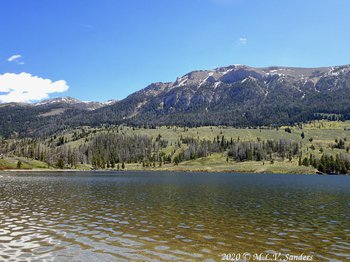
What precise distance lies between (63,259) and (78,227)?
1153cm

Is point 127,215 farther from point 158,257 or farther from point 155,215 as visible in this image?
point 158,257

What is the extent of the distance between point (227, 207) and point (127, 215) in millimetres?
17199

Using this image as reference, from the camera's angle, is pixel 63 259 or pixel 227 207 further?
pixel 227 207

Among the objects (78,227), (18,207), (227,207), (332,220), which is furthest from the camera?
(227,207)

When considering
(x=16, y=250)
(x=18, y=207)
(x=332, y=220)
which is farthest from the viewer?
(x=18, y=207)

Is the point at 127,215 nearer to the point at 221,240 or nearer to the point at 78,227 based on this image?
the point at 78,227

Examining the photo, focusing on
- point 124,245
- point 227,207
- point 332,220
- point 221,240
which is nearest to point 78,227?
point 124,245

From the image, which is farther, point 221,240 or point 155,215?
point 155,215

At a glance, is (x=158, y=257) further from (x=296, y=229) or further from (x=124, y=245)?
(x=296, y=229)

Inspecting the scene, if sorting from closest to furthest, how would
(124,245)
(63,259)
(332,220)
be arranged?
(63,259) → (124,245) → (332,220)

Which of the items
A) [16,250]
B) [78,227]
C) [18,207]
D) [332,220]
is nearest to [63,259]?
[16,250]

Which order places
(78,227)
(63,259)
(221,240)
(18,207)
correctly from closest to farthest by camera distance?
(63,259), (221,240), (78,227), (18,207)

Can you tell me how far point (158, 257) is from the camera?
22578 millimetres

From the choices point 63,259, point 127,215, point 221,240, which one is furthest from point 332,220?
point 63,259
